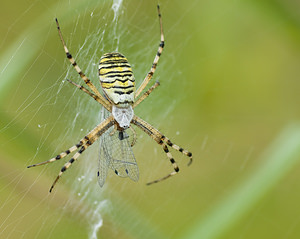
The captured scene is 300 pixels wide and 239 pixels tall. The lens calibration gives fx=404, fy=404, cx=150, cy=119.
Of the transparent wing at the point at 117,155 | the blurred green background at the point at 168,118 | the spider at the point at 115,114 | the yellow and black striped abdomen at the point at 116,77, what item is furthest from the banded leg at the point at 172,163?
the yellow and black striped abdomen at the point at 116,77

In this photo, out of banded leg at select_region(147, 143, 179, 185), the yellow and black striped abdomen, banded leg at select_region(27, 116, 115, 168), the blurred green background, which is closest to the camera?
the blurred green background

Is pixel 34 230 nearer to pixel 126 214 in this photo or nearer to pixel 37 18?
pixel 126 214

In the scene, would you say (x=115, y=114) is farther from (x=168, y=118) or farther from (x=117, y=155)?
(x=168, y=118)

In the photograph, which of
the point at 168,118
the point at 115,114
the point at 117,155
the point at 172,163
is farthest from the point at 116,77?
the point at 168,118

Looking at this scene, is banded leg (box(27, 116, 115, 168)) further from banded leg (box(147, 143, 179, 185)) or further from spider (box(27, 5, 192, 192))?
banded leg (box(147, 143, 179, 185))

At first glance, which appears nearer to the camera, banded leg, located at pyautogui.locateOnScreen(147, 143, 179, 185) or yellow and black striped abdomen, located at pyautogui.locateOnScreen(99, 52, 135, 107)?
yellow and black striped abdomen, located at pyautogui.locateOnScreen(99, 52, 135, 107)

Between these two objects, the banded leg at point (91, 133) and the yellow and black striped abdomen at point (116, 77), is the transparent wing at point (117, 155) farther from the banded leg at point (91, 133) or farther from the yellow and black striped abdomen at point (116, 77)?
the yellow and black striped abdomen at point (116, 77)

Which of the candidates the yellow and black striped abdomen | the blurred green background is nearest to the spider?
the yellow and black striped abdomen
